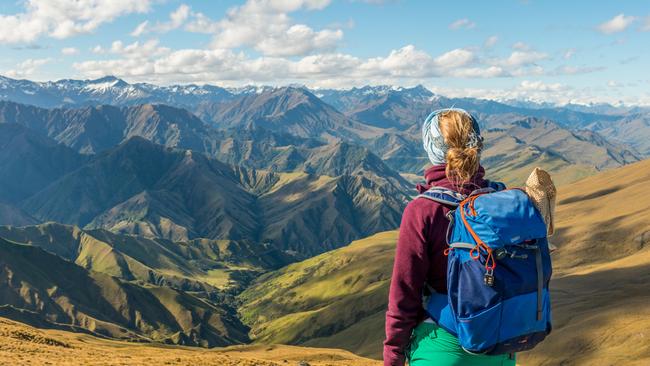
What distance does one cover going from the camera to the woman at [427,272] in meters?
Result: 7.96

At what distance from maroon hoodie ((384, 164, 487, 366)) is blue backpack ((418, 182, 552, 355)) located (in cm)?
41

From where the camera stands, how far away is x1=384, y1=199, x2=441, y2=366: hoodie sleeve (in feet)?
26.2

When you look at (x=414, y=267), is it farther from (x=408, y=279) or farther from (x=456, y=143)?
(x=456, y=143)

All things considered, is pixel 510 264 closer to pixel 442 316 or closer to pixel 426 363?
pixel 442 316

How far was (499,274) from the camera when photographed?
23.7 ft

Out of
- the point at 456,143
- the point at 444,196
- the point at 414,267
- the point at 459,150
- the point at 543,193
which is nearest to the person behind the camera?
the point at 543,193

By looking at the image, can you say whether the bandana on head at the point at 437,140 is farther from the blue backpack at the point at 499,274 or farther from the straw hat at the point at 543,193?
the blue backpack at the point at 499,274

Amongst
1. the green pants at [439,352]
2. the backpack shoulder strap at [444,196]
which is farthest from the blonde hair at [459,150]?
the green pants at [439,352]

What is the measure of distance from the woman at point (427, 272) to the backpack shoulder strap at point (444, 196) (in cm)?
8

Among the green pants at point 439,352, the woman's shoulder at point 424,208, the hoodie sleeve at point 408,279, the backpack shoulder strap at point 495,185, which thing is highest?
the backpack shoulder strap at point 495,185

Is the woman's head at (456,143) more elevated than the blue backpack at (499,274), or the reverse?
the woman's head at (456,143)

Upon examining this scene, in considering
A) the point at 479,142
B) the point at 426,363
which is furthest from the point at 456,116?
the point at 426,363

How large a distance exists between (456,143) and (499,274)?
2.28 m

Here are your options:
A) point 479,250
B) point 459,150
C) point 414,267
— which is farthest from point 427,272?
point 459,150
